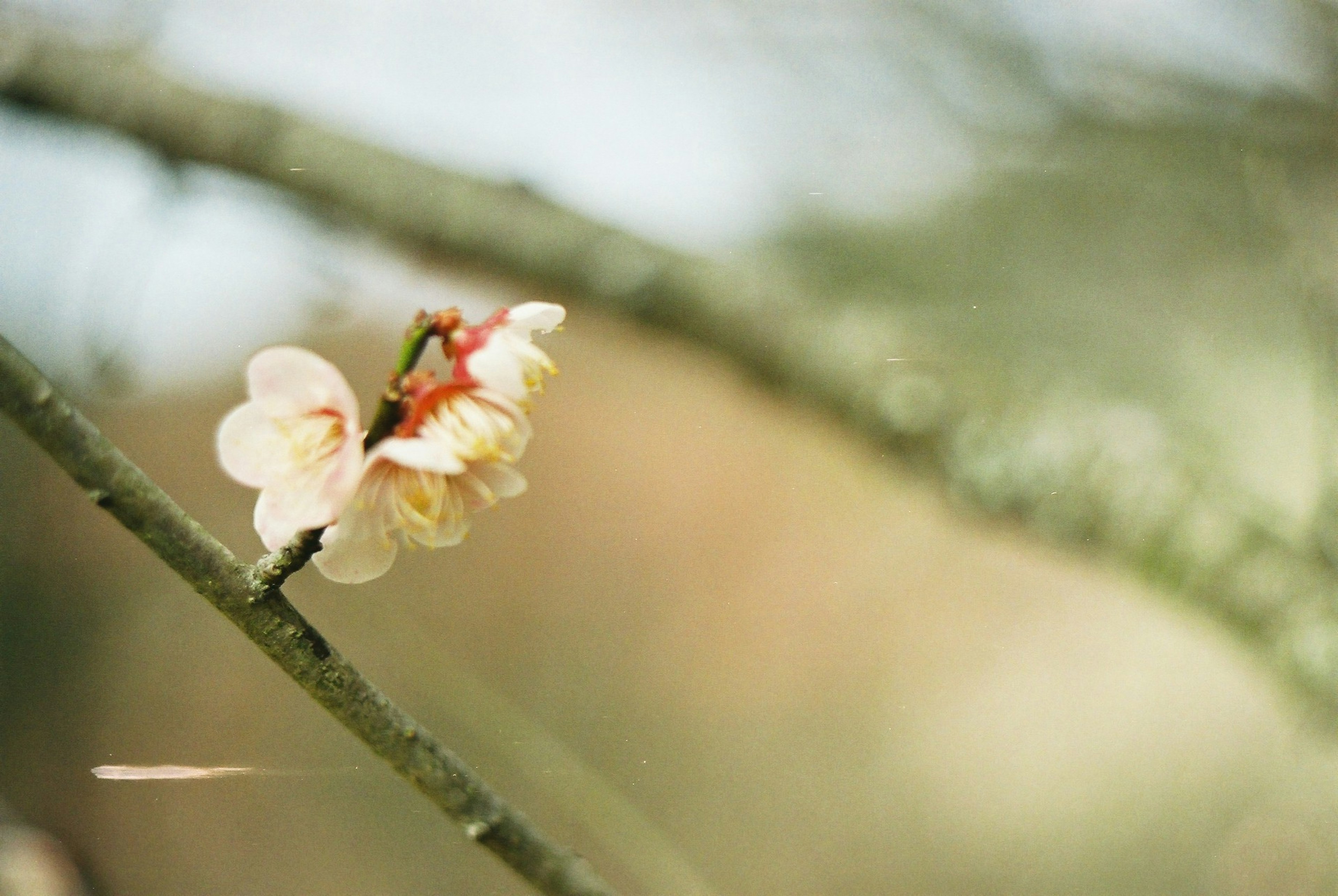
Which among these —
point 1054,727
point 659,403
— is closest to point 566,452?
point 659,403

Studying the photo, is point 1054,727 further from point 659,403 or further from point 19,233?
point 19,233

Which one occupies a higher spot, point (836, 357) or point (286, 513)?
point (836, 357)

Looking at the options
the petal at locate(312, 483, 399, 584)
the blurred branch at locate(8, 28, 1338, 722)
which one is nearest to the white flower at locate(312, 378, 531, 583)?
the petal at locate(312, 483, 399, 584)

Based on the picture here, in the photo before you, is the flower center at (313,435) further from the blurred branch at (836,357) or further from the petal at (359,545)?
the blurred branch at (836,357)

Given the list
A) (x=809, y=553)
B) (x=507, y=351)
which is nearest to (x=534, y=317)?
(x=507, y=351)

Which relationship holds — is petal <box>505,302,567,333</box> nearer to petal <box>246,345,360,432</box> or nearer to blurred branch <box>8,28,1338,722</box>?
petal <box>246,345,360,432</box>

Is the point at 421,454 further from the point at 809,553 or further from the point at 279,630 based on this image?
the point at 809,553

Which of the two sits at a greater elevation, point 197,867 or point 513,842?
point 513,842
